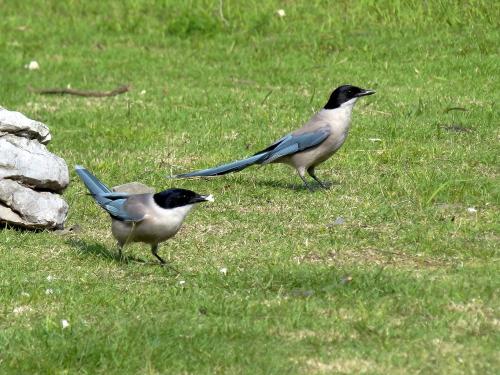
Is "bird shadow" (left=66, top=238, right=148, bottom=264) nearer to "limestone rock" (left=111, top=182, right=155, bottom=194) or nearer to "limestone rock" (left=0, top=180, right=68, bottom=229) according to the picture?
"limestone rock" (left=0, top=180, right=68, bottom=229)

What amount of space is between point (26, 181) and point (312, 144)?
235 centimetres

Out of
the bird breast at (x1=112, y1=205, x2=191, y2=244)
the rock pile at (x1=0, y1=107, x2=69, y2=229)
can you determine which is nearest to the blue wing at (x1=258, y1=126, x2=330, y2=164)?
the rock pile at (x1=0, y1=107, x2=69, y2=229)

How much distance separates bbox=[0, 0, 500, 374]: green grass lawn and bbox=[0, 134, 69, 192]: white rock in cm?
41

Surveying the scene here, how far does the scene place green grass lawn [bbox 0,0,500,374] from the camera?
19.7 ft

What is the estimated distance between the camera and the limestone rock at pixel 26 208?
8.46m

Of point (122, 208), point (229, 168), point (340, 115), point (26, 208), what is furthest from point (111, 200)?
point (340, 115)

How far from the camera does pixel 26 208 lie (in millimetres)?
8469

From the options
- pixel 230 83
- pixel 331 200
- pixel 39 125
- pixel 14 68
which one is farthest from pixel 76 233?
pixel 14 68

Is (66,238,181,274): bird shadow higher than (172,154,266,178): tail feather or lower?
higher

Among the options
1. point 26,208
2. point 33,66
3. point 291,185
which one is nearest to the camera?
point 26,208

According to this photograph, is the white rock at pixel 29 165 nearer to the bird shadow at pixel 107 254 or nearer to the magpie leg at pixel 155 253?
the bird shadow at pixel 107 254

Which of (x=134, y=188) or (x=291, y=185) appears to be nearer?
(x=134, y=188)

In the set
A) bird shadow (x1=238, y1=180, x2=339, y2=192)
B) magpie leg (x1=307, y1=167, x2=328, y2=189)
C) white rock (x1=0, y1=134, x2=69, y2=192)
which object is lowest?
bird shadow (x1=238, y1=180, x2=339, y2=192)

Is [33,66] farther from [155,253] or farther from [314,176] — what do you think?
[155,253]
